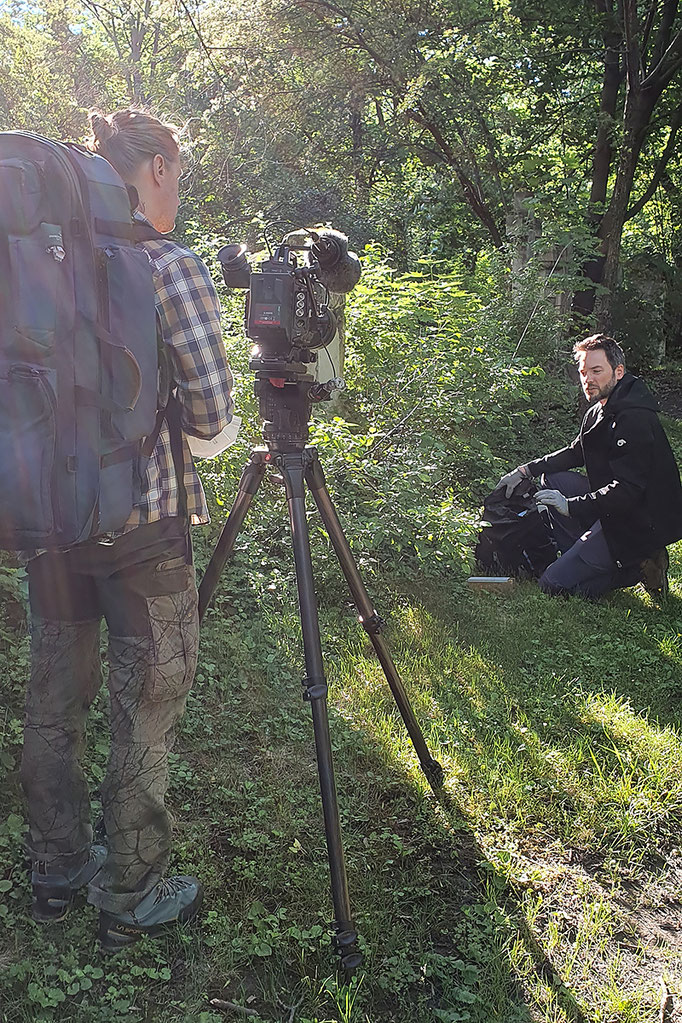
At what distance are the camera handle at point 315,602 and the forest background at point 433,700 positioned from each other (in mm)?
169

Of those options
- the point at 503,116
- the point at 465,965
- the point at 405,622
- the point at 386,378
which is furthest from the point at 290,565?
the point at 503,116

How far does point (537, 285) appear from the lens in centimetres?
930

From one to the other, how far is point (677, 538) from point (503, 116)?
27.3 feet

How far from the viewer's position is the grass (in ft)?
7.18

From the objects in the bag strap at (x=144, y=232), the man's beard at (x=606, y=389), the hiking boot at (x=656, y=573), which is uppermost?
the bag strap at (x=144, y=232)

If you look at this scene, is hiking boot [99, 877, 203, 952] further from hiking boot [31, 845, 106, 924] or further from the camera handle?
the camera handle

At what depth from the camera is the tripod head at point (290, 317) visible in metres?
2.20

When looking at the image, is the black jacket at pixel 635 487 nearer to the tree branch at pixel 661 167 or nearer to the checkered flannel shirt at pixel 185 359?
the checkered flannel shirt at pixel 185 359

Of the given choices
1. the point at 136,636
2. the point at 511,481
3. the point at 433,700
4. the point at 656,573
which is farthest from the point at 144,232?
the point at 656,573

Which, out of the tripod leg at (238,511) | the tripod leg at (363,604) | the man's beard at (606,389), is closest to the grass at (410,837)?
the tripod leg at (363,604)

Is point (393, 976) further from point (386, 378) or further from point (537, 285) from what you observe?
point (537, 285)

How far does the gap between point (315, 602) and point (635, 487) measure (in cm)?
305

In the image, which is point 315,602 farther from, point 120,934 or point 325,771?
point 120,934

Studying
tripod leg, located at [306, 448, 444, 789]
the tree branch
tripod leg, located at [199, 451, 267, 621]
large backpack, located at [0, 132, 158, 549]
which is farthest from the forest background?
the tree branch
